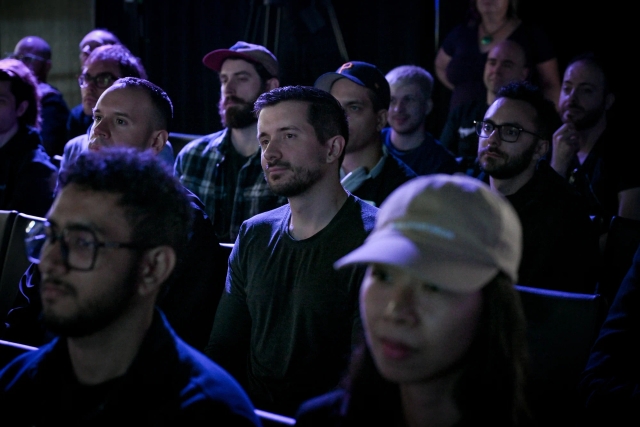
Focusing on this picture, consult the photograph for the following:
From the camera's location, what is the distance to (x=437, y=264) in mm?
1064

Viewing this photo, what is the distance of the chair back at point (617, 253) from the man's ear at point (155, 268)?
165 cm

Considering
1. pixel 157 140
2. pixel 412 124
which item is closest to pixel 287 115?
pixel 157 140

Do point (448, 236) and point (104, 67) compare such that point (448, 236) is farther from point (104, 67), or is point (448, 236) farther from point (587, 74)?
point (104, 67)

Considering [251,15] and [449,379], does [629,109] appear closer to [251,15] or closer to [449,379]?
[251,15]

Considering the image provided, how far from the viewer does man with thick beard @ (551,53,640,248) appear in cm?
329

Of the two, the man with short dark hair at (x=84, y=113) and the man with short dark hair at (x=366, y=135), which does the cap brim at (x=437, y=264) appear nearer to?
the man with short dark hair at (x=366, y=135)

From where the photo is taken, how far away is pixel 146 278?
1.39 meters

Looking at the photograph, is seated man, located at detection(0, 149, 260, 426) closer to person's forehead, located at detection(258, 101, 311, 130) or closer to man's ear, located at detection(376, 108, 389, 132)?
person's forehead, located at detection(258, 101, 311, 130)

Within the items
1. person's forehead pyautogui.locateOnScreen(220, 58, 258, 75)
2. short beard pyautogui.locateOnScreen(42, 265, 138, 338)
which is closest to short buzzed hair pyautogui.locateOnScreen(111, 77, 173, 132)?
person's forehead pyautogui.locateOnScreen(220, 58, 258, 75)

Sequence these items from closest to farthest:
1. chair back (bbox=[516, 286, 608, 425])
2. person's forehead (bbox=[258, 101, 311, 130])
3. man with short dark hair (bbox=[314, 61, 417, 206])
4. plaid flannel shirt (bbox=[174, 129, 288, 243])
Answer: chair back (bbox=[516, 286, 608, 425]) → person's forehead (bbox=[258, 101, 311, 130]) → man with short dark hair (bbox=[314, 61, 417, 206]) → plaid flannel shirt (bbox=[174, 129, 288, 243])

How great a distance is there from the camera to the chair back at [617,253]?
2498 mm

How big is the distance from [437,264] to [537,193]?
1.79 metres

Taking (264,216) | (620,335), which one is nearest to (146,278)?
(264,216)

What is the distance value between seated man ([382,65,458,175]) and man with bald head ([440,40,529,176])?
17 centimetres
